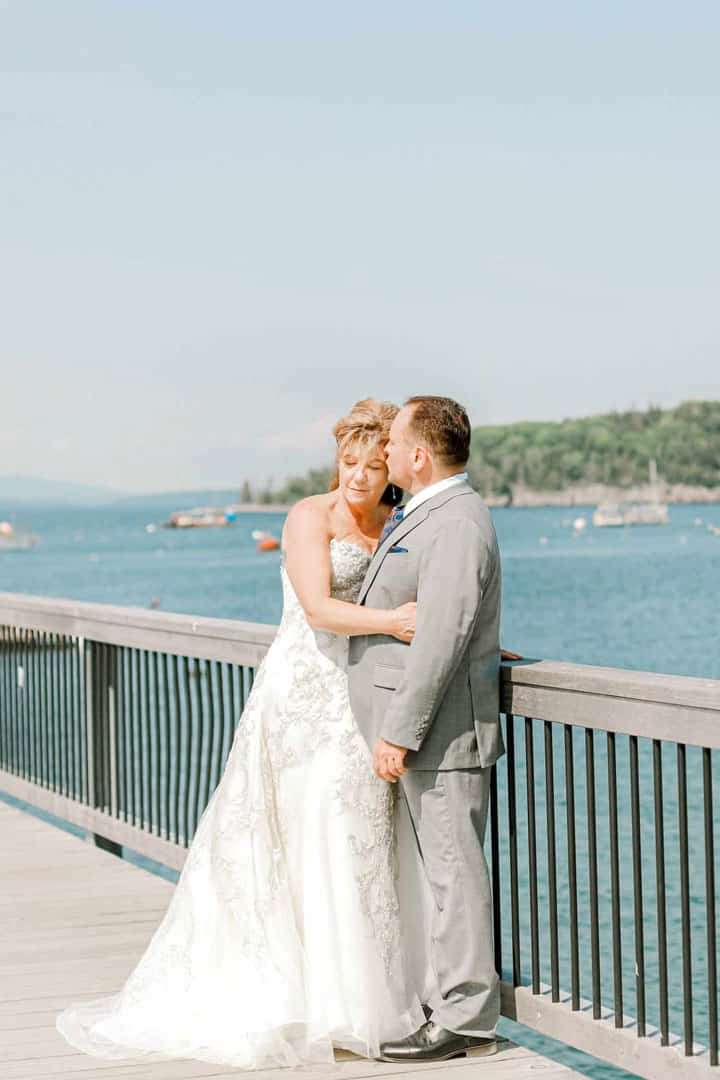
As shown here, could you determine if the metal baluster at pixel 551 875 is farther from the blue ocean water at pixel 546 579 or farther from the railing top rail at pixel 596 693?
the blue ocean water at pixel 546 579

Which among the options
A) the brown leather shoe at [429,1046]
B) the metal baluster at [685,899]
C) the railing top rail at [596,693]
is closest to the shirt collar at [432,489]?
the railing top rail at [596,693]

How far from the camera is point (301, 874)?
414 centimetres

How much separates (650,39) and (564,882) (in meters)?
79.4

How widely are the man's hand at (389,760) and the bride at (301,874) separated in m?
0.23

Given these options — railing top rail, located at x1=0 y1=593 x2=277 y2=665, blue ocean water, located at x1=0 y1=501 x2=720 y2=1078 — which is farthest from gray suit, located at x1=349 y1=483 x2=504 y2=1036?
blue ocean water, located at x1=0 y1=501 x2=720 y2=1078

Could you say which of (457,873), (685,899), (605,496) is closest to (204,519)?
(605,496)

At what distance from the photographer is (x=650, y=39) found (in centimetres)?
8812

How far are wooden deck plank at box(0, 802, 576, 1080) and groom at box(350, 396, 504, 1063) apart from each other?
193 millimetres

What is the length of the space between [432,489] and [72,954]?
2.26m

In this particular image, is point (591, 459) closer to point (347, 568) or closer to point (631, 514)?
point (631, 514)

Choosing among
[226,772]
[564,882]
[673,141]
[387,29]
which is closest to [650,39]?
[673,141]

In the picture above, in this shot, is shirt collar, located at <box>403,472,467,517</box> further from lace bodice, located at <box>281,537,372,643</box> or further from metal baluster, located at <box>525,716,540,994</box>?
metal baluster, located at <box>525,716,540,994</box>

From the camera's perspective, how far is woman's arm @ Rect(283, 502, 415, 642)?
3867 millimetres

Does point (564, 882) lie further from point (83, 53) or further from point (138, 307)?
point (138, 307)
